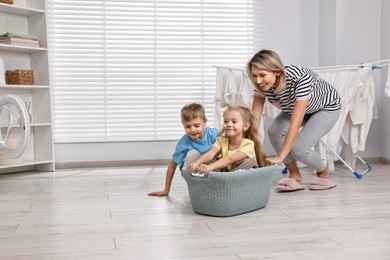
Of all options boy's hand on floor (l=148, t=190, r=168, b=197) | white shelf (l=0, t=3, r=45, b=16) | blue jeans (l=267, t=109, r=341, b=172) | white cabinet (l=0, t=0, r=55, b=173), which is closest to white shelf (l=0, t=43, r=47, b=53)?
white cabinet (l=0, t=0, r=55, b=173)

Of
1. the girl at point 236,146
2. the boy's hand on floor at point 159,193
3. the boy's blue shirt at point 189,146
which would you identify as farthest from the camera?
the boy's hand on floor at point 159,193

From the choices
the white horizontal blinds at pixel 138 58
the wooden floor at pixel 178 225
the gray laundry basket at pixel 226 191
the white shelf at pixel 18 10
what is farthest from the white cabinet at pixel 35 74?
the gray laundry basket at pixel 226 191

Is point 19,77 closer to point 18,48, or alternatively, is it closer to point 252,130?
point 18,48

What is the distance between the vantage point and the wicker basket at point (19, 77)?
363 centimetres

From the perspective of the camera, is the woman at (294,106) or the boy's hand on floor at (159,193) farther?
the boy's hand on floor at (159,193)

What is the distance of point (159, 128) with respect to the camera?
4.15 metres

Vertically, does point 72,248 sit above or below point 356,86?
below

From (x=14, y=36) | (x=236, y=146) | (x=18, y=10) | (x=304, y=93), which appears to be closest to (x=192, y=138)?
(x=236, y=146)

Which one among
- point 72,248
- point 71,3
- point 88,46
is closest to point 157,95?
point 88,46

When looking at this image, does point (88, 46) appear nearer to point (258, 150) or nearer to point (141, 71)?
point (141, 71)

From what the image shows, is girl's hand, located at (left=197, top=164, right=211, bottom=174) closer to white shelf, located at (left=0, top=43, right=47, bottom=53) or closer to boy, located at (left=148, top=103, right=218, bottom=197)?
boy, located at (left=148, top=103, right=218, bottom=197)

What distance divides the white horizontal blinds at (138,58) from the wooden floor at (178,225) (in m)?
1.06

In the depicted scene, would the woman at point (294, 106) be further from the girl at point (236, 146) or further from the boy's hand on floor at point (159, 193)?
the boy's hand on floor at point (159, 193)

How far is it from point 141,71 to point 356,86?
5.69 feet
